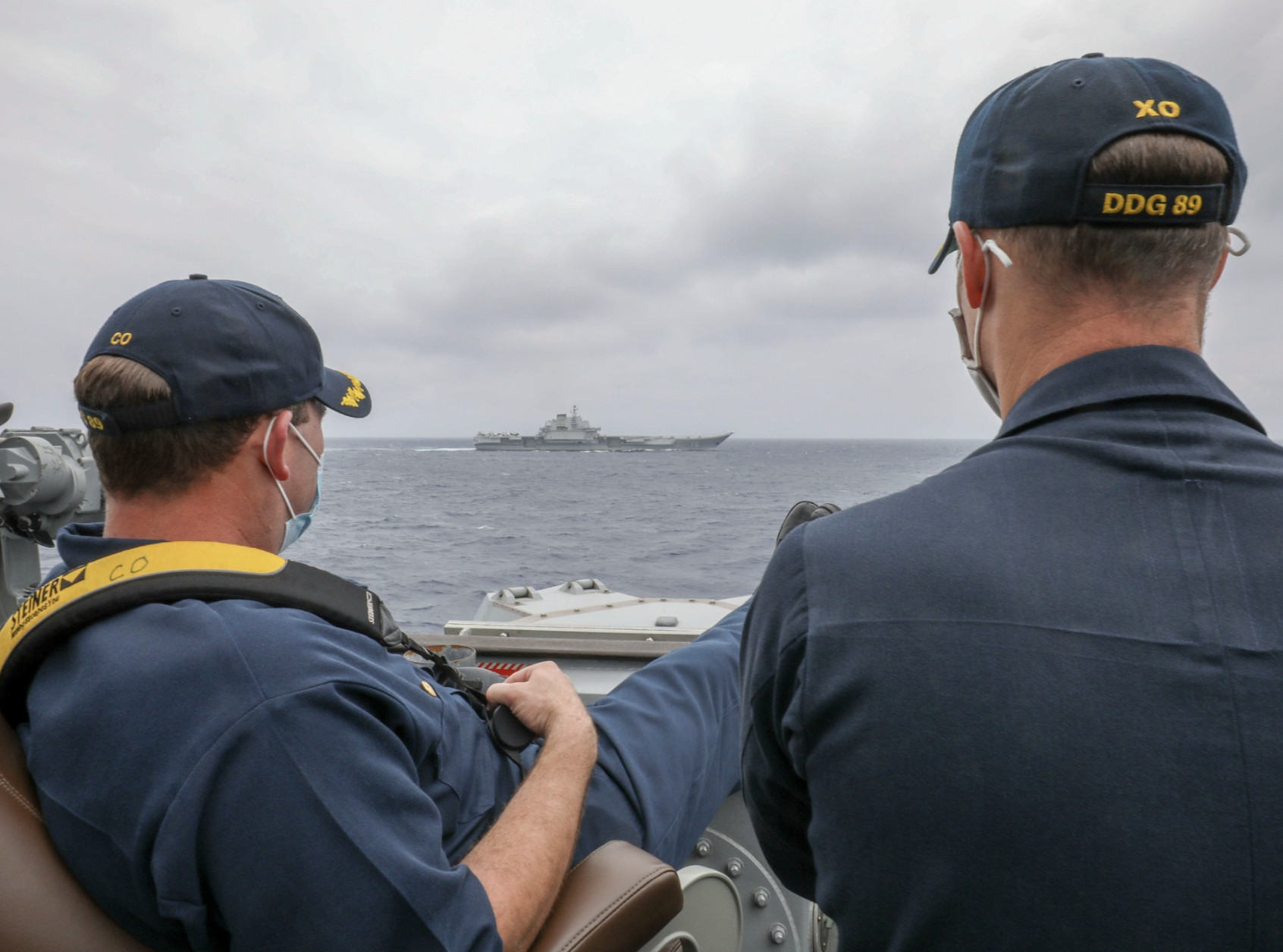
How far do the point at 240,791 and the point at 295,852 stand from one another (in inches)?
4.5

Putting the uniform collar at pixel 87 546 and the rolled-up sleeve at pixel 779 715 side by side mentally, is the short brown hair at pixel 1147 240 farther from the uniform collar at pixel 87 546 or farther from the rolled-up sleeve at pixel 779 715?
the uniform collar at pixel 87 546

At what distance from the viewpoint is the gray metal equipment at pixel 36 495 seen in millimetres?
3635

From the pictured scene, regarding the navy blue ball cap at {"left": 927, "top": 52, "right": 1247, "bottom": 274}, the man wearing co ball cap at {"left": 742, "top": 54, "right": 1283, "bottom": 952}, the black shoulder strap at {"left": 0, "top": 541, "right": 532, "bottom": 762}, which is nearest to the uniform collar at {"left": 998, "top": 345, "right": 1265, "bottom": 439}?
the man wearing co ball cap at {"left": 742, "top": 54, "right": 1283, "bottom": 952}

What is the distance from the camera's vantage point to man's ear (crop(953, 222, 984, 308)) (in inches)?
44.7

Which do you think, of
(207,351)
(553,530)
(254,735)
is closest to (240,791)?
(254,735)

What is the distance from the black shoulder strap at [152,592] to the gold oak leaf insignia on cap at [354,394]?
54cm

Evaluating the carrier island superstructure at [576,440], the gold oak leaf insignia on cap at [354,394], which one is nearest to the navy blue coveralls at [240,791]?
the gold oak leaf insignia on cap at [354,394]

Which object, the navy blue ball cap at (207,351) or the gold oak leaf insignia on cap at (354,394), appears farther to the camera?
the gold oak leaf insignia on cap at (354,394)

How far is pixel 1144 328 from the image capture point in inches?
39.0

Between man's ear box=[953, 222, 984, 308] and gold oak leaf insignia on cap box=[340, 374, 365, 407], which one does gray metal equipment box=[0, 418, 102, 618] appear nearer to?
gold oak leaf insignia on cap box=[340, 374, 365, 407]

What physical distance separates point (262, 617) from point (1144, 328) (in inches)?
51.4

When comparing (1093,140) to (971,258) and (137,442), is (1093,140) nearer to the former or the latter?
(971,258)

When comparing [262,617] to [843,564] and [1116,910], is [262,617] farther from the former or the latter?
[1116,910]

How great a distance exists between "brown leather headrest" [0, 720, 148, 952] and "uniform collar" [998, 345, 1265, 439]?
55.4 inches
